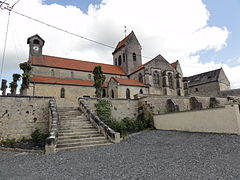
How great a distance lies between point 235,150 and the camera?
6.23 m

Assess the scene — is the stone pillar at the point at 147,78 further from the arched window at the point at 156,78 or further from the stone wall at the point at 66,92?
the stone wall at the point at 66,92

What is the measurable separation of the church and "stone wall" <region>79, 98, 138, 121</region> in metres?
5.77

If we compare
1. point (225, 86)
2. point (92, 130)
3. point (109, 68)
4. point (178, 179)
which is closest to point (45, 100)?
→ point (92, 130)

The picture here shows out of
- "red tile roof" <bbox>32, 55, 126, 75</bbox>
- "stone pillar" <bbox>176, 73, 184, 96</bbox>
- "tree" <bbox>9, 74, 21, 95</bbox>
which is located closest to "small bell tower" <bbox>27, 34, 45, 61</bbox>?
"red tile roof" <bbox>32, 55, 126, 75</bbox>

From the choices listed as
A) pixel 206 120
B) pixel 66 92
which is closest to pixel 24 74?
pixel 66 92

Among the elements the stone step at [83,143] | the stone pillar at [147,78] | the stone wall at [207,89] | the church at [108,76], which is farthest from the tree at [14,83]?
the stone wall at [207,89]

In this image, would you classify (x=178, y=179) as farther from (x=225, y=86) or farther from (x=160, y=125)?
(x=225, y=86)

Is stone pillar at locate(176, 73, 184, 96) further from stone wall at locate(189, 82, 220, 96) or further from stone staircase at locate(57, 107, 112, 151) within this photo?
stone staircase at locate(57, 107, 112, 151)

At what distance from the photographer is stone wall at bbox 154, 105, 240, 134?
9102 millimetres

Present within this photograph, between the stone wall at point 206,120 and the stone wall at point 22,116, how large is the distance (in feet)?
33.7

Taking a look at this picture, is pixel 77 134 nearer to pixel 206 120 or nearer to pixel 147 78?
pixel 206 120

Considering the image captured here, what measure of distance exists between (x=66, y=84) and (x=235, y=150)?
795 inches

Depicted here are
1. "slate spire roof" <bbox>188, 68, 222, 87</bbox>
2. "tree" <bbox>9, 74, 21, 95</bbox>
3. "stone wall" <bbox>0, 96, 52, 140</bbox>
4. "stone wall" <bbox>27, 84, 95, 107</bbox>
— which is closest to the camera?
"stone wall" <bbox>0, 96, 52, 140</bbox>

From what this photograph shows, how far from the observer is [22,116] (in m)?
11.8
